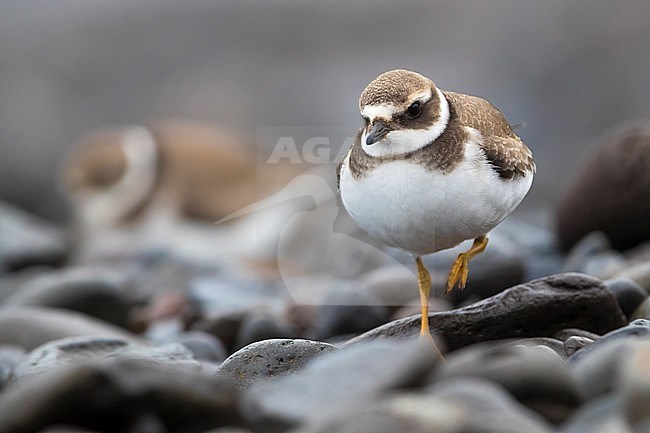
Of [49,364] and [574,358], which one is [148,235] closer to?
[49,364]

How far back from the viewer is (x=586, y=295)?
5.47 m

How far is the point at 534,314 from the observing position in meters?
5.38

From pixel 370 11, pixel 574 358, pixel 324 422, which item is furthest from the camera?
pixel 370 11

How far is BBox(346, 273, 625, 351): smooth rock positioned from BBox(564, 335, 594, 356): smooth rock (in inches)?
15.5

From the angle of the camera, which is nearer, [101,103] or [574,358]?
[574,358]

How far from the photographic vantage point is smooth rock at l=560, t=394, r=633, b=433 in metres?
3.39

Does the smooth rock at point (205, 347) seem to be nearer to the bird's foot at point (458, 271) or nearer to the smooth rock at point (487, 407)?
the bird's foot at point (458, 271)

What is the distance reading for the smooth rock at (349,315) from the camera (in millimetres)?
7836

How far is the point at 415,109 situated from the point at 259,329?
2.89m

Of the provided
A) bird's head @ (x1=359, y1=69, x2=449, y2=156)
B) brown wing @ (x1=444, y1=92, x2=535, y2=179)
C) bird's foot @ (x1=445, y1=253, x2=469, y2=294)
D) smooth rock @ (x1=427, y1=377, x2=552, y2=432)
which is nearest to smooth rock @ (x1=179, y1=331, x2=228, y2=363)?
bird's foot @ (x1=445, y1=253, x2=469, y2=294)

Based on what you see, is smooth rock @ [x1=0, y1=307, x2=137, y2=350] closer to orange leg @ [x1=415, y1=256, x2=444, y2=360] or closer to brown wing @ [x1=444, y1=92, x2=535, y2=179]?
orange leg @ [x1=415, y1=256, x2=444, y2=360]

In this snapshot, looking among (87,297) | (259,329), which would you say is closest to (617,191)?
(259,329)

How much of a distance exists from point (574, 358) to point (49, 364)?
2.75m

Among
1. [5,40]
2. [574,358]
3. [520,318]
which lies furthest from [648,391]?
[5,40]
